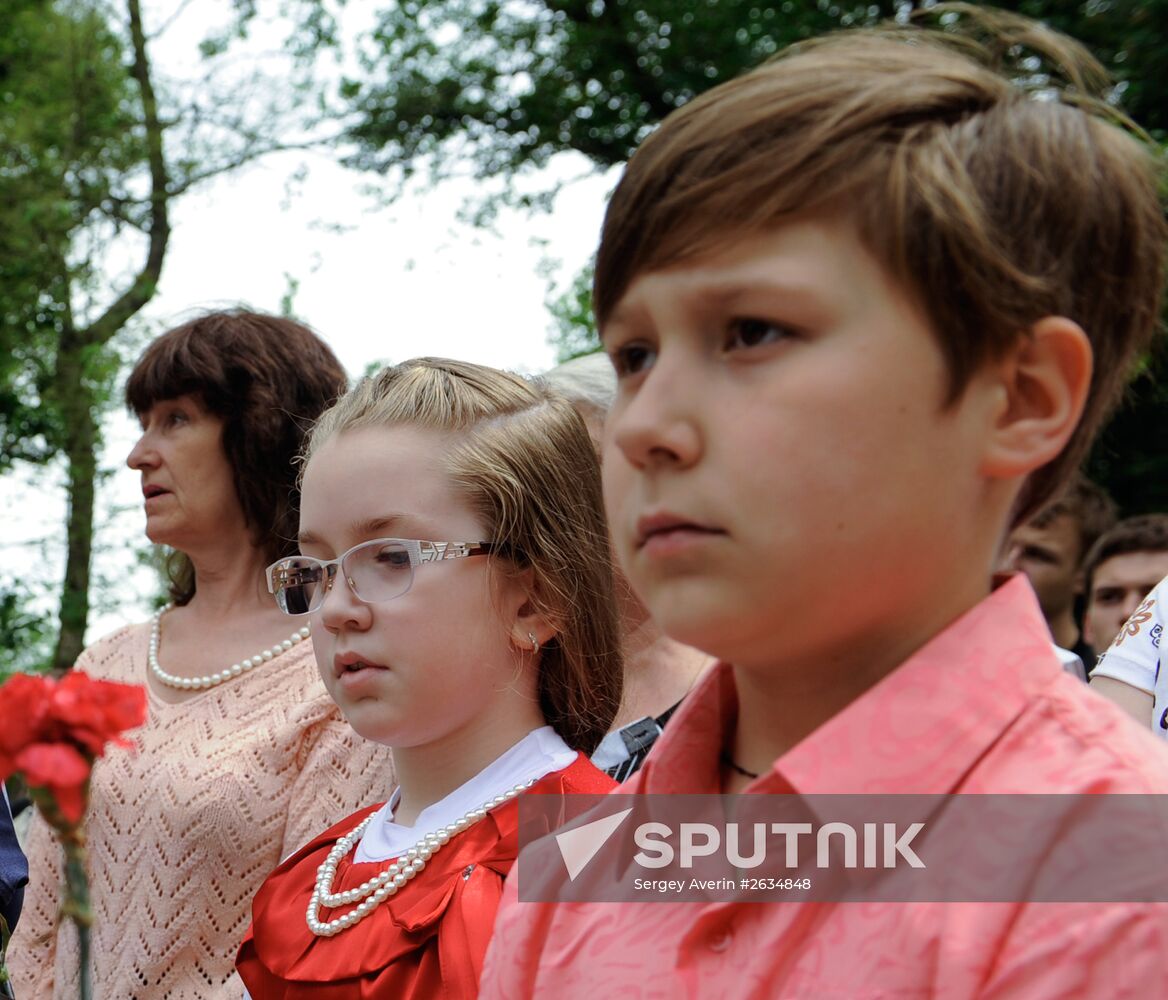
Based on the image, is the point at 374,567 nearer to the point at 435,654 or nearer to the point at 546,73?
the point at 435,654

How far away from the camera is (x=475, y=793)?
7.13 ft

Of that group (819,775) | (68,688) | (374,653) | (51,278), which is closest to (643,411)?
(819,775)

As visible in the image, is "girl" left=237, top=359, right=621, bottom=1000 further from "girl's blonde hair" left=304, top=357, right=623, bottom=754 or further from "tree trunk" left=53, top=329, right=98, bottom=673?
"tree trunk" left=53, top=329, right=98, bottom=673

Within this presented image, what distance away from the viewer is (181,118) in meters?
12.3

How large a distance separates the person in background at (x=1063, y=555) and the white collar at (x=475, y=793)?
3.15 m

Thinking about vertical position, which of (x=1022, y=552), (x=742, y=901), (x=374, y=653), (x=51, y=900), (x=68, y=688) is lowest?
(x=1022, y=552)

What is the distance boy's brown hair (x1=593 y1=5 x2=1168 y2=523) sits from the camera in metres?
1.12

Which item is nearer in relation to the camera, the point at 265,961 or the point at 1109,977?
the point at 1109,977

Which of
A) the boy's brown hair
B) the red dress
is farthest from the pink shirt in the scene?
the red dress

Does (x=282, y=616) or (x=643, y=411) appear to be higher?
(x=643, y=411)

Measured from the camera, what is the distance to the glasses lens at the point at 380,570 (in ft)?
6.98

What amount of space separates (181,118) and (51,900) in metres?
10.3

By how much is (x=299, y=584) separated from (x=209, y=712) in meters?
0.95

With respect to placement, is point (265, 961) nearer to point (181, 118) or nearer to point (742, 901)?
point (742, 901)
